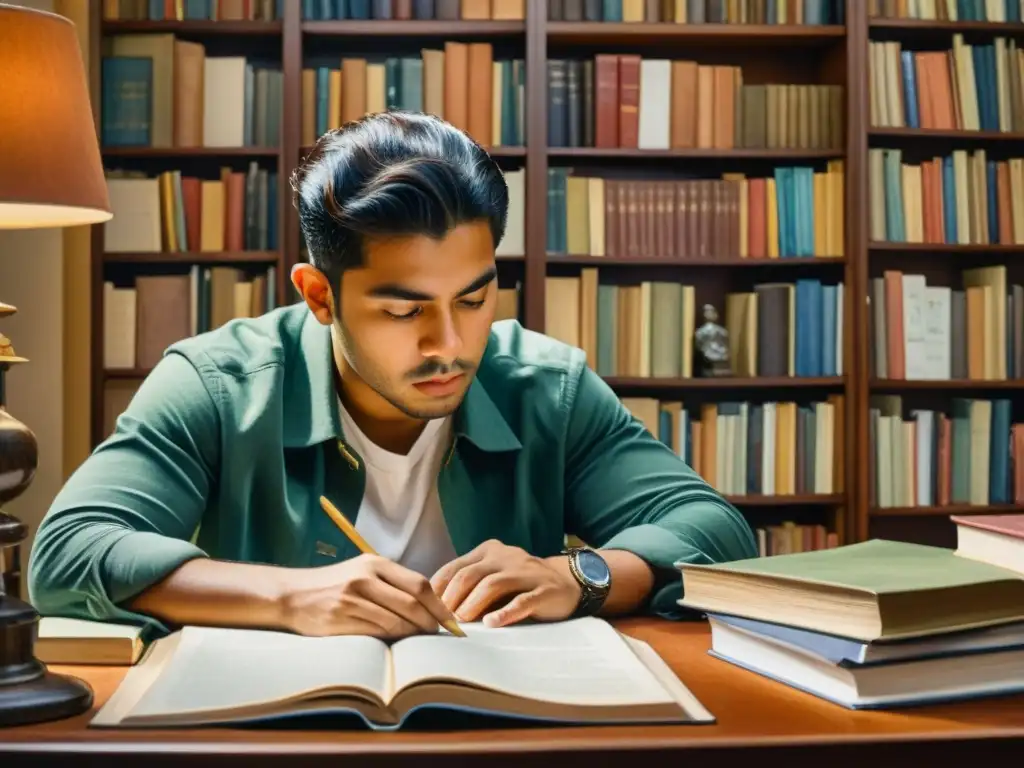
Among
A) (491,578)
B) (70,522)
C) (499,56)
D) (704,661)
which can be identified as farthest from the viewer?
(499,56)

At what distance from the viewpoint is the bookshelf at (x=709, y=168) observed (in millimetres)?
3525

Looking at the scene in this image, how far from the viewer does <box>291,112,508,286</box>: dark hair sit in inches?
51.1

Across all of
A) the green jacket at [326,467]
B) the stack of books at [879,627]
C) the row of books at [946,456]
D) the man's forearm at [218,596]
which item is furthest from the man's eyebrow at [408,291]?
the row of books at [946,456]

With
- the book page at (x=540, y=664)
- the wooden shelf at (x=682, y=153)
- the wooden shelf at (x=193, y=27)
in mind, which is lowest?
the book page at (x=540, y=664)

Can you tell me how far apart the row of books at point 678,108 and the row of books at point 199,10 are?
0.80 m

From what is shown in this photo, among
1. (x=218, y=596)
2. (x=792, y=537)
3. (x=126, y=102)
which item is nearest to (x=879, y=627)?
(x=218, y=596)

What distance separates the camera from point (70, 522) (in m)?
1.22

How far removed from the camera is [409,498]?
1.54 metres

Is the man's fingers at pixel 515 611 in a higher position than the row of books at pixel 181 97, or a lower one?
lower

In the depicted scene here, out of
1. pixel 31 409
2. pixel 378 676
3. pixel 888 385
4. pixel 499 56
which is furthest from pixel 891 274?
pixel 378 676

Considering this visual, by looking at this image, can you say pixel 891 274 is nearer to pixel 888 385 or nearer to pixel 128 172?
pixel 888 385

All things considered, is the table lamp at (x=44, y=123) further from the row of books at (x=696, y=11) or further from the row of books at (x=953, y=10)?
the row of books at (x=953, y=10)

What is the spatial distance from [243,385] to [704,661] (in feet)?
2.29

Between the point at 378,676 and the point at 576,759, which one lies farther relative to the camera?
the point at 378,676
